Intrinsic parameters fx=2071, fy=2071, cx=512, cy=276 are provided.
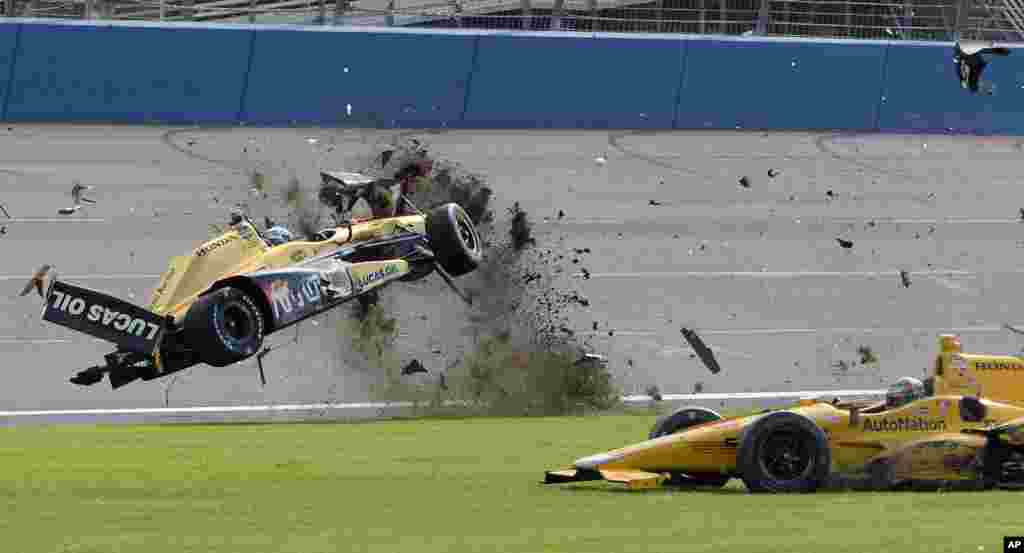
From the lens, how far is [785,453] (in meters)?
12.7

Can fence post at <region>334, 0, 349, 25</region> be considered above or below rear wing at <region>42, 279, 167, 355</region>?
above

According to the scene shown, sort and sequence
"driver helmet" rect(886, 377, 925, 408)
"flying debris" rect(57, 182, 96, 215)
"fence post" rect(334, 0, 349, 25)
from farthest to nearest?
"fence post" rect(334, 0, 349, 25) < "flying debris" rect(57, 182, 96, 215) < "driver helmet" rect(886, 377, 925, 408)

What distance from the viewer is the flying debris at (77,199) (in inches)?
970

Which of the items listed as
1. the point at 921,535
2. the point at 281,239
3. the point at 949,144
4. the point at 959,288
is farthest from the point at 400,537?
the point at 949,144

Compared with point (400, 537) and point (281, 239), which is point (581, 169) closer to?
point (281, 239)

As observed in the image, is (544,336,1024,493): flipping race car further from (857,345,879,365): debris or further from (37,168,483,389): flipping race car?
(857,345,879,365): debris

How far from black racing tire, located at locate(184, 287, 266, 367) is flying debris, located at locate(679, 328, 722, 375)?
215 inches

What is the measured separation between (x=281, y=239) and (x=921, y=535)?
7754 millimetres

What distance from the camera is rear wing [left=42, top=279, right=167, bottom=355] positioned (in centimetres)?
1478

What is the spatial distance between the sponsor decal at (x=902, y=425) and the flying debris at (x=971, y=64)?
13.9 meters

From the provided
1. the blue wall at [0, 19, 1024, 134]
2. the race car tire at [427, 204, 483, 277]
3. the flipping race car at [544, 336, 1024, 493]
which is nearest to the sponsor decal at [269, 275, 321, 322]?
the race car tire at [427, 204, 483, 277]

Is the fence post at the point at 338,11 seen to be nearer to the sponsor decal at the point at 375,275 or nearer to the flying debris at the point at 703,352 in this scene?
the flying debris at the point at 703,352

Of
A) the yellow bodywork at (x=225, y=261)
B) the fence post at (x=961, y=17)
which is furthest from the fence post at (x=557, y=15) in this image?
the yellow bodywork at (x=225, y=261)

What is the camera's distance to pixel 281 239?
665 inches
